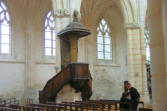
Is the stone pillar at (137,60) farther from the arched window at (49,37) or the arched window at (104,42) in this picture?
the arched window at (49,37)

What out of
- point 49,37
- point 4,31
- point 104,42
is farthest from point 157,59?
point 104,42

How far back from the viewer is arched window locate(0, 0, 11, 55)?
1817cm

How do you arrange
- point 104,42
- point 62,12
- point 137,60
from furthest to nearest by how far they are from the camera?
point 104,42, point 137,60, point 62,12

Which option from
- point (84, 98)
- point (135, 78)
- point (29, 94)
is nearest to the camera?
point (84, 98)

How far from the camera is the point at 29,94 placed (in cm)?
1816

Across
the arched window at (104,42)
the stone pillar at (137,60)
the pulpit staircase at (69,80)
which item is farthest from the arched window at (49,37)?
the pulpit staircase at (69,80)

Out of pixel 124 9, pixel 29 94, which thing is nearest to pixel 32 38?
pixel 29 94

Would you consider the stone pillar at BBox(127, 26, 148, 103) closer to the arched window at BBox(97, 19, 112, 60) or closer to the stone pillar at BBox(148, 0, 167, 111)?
the arched window at BBox(97, 19, 112, 60)

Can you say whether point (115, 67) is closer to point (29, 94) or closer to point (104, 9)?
point (104, 9)

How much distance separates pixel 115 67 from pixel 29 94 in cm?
947

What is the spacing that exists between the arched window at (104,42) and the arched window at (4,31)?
909 cm

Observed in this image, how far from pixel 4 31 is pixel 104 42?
10.1m

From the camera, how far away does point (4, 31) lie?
18.4 meters

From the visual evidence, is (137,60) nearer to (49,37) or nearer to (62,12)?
(62,12)
